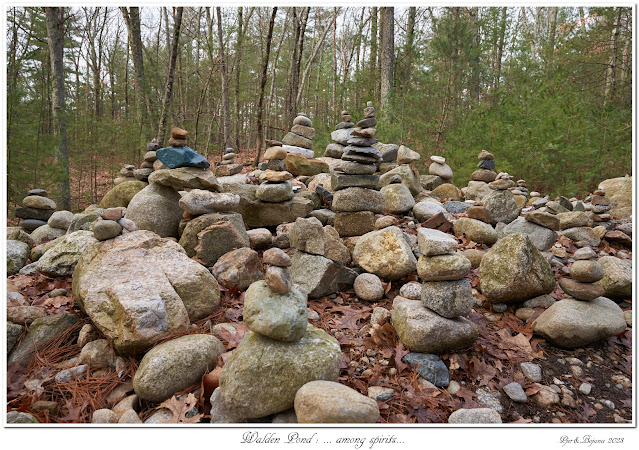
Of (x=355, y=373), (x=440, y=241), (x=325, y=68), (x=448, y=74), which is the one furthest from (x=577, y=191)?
(x=325, y=68)

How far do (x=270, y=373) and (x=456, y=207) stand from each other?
547 cm

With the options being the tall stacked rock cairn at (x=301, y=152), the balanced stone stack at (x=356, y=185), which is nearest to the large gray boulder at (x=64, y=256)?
the balanced stone stack at (x=356, y=185)

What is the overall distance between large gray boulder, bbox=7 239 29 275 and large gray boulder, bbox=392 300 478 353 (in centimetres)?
474

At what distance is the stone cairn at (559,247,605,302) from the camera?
3270 mm

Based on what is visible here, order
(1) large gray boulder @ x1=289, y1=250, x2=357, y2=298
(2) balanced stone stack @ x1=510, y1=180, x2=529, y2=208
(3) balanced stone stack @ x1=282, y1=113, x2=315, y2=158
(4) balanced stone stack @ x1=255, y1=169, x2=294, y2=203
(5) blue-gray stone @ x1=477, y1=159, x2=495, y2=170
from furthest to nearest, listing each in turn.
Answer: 1. (3) balanced stone stack @ x1=282, y1=113, x2=315, y2=158
2. (5) blue-gray stone @ x1=477, y1=159, x2=495, y2=170
3. (2) balanced stone stack @ x1=510, y1=180, x2=529, y2=208
4. (4) balanced stone stack @ x1=255, y1=169, x2=294, y2=203
5. (1) large gray boulder @ x1=289, y1=250, x2=357, y2=298

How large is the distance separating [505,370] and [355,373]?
4.16 feet

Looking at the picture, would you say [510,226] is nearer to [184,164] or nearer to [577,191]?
[184,164]

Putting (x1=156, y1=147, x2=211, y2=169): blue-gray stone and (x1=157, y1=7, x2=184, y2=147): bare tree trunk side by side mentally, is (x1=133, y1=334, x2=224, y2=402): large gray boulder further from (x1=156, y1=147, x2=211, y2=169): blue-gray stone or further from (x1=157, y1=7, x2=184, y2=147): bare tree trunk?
(x1=157, y1=7, x2=184, y2=147): bare tree trunk

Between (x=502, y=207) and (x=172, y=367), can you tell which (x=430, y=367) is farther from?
(x=502, y=207)

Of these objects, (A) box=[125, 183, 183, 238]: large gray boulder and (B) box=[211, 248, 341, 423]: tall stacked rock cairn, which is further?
(A) box=[125, 183, 183, 238]: large gray boulder

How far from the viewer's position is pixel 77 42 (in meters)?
16.2

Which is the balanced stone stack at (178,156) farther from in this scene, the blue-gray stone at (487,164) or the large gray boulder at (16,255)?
the blue-gray stone at (487,164)

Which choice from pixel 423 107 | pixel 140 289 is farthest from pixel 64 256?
pixel 423 107

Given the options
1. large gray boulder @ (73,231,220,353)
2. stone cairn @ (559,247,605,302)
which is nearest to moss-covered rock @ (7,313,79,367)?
large gray boulder @ (73,231,220,353)
